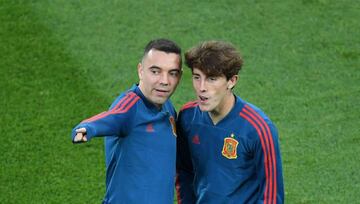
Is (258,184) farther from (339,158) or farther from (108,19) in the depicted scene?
(108,19)

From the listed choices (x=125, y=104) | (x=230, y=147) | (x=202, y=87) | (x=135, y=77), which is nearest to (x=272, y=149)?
(x=230, y=147)

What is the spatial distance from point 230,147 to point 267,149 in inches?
8.2

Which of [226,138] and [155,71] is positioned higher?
[155,71]

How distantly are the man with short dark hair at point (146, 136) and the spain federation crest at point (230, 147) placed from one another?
272mm

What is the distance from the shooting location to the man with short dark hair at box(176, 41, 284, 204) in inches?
175

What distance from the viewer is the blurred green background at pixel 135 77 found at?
7.02 metres

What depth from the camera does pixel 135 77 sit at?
27.2 feet

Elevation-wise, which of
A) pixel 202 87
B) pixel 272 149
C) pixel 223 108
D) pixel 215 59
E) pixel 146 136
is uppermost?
pixel 215 59

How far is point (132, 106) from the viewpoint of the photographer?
14.5 ft

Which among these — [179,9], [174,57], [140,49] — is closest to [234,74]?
[174,57]

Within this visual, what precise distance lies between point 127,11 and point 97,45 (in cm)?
68

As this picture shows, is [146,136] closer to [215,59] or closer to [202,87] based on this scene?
[202,87]

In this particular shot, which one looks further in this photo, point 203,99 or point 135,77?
point 135,77

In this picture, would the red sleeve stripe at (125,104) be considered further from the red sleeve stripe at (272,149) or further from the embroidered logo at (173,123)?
the red sleeve stripe at (272,149)
